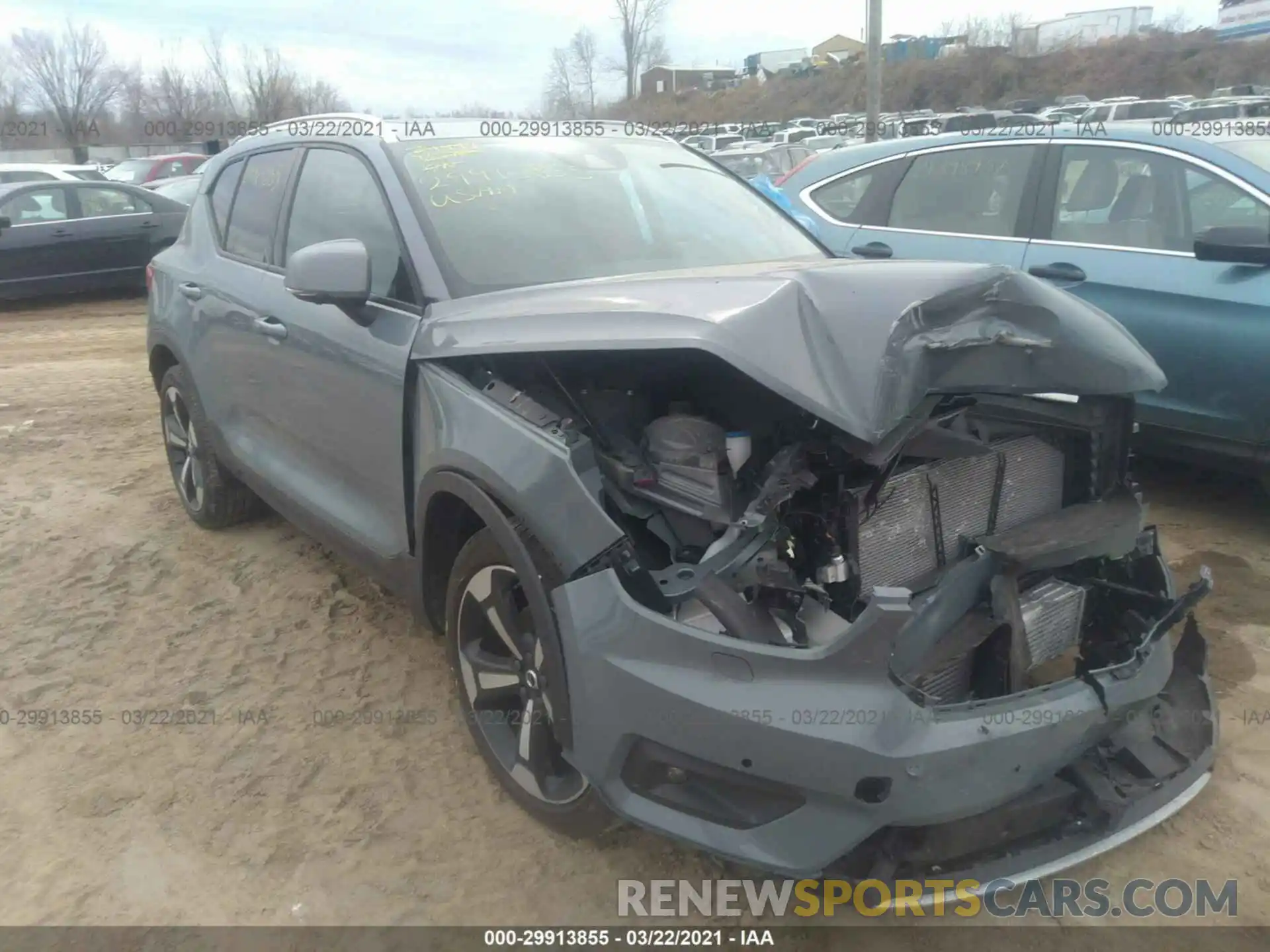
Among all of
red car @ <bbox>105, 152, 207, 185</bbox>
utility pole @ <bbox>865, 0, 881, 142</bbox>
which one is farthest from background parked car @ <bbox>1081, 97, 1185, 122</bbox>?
red car @ <bbox>105, 152, 207, 185</bbox>

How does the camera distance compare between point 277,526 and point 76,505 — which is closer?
point 277,526

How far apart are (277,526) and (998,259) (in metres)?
3.87

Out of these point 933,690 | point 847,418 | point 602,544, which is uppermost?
point 847,418

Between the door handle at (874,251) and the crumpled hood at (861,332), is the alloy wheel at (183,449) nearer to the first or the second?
the crumpled hood at (861,332)

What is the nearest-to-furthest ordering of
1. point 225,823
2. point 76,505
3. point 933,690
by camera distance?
1. point 933,690
2. point 225,823
3. point 76,505

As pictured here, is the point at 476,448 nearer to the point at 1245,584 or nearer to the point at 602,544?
the point at 602,544

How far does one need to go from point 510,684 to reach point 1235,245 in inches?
134

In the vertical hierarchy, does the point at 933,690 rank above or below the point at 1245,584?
above

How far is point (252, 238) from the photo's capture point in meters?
3.99

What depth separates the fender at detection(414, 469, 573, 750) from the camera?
221cm

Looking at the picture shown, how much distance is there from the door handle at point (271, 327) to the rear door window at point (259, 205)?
0.31 meters

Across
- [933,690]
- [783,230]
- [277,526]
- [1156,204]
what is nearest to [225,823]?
[933,690]

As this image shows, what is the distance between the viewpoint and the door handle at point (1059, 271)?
4.50 metres

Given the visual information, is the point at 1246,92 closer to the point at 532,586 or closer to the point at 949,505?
the point at 949,505
